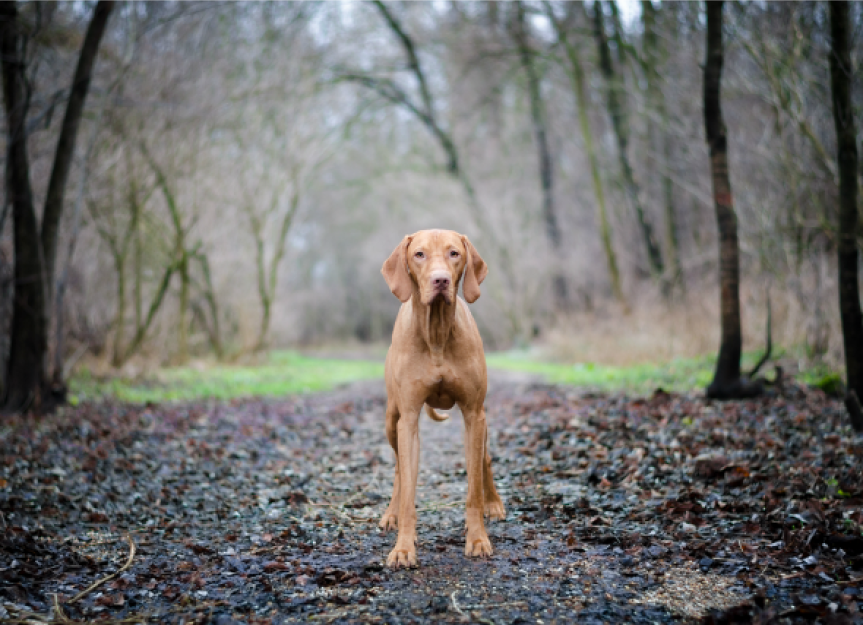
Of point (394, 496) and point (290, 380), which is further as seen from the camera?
point (290, 380)

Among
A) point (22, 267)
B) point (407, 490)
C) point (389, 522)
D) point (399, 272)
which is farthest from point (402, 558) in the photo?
point (22, 267)

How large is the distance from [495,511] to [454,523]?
1.02 ft

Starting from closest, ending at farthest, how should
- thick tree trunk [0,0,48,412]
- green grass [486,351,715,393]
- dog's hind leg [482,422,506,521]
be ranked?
dog's hind leg [482,422,506,521], thick tree trunk [0,0,48,412], green grass [486,351,715,393]

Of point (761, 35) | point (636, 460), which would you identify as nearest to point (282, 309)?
point (761, 35)

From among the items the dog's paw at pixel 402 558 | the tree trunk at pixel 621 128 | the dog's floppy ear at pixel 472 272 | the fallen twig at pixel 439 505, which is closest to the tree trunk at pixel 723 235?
the fallen twig at pixel 439 505

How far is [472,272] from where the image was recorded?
155 inches

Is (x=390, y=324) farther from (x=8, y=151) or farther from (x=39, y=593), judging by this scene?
(x=39, y=593)

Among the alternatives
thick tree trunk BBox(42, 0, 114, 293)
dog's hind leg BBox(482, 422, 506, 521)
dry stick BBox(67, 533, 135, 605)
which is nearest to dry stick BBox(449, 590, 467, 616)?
dog's hind leg BBox(482, 422, 506, 521)

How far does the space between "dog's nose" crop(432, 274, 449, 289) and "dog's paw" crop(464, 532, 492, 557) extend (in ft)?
5.01

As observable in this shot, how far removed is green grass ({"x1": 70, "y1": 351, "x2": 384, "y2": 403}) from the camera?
35.8ft

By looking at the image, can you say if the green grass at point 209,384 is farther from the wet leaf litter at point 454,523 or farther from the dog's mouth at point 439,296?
the dog's mouth at point 439,296

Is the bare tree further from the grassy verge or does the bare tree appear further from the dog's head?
the dog's head

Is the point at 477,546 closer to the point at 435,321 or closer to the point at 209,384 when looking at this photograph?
the point at 435,321

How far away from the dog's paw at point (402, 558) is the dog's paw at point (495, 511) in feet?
3.42
